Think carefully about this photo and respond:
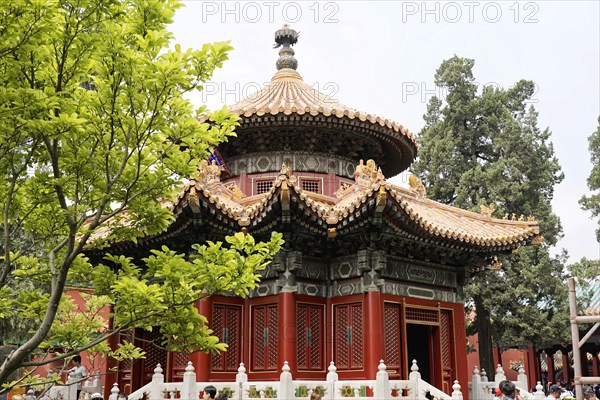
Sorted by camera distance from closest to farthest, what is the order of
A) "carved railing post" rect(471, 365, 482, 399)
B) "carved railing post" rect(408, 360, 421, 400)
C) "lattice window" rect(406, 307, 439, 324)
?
"carved railing post" rect(408, 360, 421, 400), "lattice window" rect(406, 307, 439, 324), "carved railing post" rect(471, 365, 482, 399)

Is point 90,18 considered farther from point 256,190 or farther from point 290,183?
point 256,190

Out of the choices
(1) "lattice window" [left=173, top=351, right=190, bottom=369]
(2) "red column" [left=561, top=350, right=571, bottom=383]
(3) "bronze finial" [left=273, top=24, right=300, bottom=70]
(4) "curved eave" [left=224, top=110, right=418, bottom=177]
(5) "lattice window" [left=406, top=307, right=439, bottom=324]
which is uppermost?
(3) "bronze finial" [left=273, top=24, right=300, bottom=70]

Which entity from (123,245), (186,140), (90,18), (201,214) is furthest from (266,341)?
(90,18)

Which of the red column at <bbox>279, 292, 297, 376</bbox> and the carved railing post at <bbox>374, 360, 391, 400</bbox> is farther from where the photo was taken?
the red column at <bbox>279, 292, 297, 376</bbox>

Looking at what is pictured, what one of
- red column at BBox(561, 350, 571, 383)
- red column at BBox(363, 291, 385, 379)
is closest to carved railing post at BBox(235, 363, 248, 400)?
red column at BBox(363, 291, 385, 379)

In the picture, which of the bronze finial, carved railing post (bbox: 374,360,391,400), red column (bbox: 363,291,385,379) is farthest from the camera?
the bronze finial

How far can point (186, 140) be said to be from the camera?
591cm

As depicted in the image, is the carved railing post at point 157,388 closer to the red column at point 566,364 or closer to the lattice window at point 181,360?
the lattice window at point 181,360

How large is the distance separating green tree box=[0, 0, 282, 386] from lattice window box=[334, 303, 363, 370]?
6894 millimetres

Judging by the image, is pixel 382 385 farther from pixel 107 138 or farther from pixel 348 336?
pixel 107 138

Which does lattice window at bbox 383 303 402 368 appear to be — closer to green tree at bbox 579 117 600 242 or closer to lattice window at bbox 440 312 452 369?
lattice window at bbox 440 312 452 369

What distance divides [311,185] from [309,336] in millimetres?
3749

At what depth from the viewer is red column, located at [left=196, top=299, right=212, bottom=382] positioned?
1246 centimetres

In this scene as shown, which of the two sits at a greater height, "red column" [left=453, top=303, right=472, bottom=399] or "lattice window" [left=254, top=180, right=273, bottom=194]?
"lattice window" [left=254, top=180, right=273, bottom=194]
